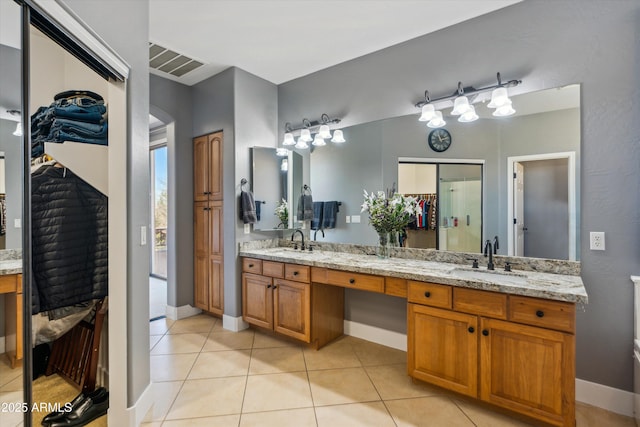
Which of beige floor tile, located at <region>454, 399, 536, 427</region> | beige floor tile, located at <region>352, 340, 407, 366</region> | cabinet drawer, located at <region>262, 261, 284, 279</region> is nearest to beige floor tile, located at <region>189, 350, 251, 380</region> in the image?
cabinet drawer, located at <region>262, 261, 284, 279</region>

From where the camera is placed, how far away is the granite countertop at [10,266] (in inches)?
43.9

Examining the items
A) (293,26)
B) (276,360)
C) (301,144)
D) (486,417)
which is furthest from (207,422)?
(293,26)

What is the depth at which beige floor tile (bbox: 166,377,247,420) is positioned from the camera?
1966 millimetres

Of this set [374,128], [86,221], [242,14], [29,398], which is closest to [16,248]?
[29,398]

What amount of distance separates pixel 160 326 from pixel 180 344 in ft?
2.10

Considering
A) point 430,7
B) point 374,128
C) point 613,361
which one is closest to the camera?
point 613,361

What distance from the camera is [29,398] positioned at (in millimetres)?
1183

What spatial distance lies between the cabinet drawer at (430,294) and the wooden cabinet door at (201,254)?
8.29 feet

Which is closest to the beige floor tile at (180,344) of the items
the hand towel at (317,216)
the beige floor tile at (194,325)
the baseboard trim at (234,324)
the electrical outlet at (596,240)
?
the beige floor tile at (194,325)

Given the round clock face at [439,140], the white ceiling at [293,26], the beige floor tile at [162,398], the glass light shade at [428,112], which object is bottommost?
the beige floor tile at [162,398]

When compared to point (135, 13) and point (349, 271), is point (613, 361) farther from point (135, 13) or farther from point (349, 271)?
point (135, 13)

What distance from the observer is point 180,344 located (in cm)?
298

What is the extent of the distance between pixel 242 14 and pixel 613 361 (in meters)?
3.61

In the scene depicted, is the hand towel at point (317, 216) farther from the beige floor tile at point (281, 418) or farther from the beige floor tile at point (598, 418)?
the beige floor tile at point (598, 418)
